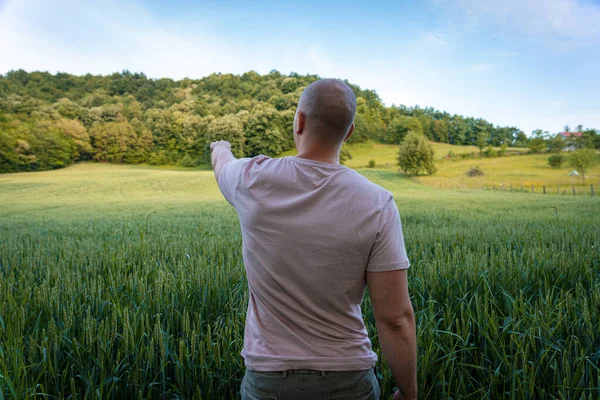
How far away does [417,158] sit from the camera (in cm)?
5428

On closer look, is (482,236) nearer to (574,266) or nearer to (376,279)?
(574,266)

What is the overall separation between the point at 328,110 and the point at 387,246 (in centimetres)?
52

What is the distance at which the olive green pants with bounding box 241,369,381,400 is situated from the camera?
1259 millimetres

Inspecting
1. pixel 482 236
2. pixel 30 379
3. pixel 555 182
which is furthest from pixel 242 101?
pixel 30 379

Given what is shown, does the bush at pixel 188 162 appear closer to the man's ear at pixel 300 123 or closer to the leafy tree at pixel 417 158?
the leafy tree at pixel 417 158

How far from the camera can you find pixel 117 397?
6.34 ft

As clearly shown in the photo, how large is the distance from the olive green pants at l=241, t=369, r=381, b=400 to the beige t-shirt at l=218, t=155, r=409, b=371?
0.03 meters

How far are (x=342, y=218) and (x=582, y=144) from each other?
3402 inches

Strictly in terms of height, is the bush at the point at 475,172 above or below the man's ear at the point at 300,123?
below

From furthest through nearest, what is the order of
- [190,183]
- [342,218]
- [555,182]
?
[555,182] → [190,183] → [342,218]

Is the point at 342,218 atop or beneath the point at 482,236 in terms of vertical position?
atop

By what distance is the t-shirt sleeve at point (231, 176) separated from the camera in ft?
5.05

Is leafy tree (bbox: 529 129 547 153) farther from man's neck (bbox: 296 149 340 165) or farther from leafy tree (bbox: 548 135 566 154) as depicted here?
man's neck (bbox: 296 149 340 165)

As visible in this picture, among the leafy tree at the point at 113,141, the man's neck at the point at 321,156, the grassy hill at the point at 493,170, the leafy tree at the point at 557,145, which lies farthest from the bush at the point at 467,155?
the man's neck at the point at 321,156
